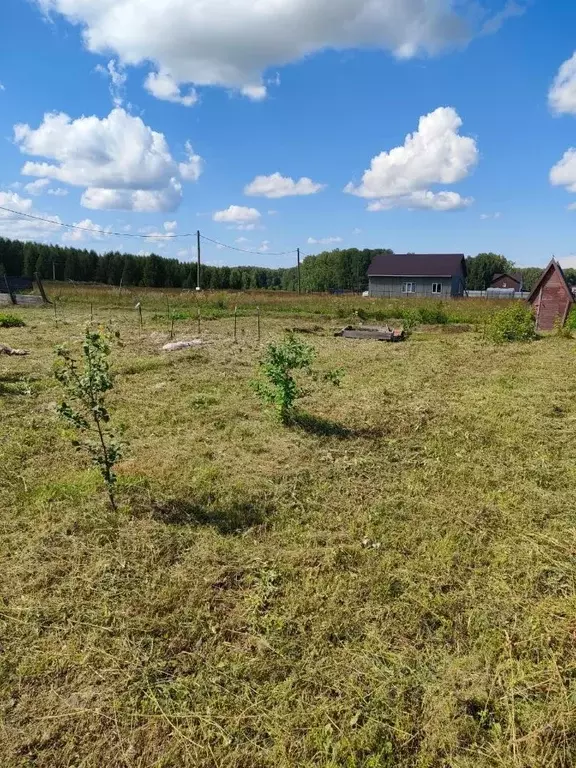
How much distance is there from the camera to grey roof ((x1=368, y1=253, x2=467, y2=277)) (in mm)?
43469

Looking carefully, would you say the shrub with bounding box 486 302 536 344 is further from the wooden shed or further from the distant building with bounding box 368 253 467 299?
the distant building with bounding box 368 253 467 299

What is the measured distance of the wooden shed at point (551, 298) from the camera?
18406mm

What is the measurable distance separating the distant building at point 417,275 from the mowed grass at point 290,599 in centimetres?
3959

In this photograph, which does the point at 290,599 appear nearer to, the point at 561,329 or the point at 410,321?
the point at 561,329

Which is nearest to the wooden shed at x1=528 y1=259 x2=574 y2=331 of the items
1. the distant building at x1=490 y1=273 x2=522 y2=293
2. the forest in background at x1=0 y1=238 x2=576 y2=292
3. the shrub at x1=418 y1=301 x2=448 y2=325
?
the shrub at x1=418 y1=301 x2=448 y2=325

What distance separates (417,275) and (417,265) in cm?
143

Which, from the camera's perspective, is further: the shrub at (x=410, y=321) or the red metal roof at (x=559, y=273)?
the shrub at (x=410, y=321)

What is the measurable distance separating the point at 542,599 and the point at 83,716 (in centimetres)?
273

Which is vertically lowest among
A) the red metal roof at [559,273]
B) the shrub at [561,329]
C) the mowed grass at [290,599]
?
the mowed grass at [290,599]

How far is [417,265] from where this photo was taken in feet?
148

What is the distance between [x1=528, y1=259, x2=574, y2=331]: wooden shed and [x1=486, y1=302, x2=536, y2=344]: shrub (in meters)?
3.60

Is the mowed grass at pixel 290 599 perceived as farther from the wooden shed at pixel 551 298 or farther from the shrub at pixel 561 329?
the wooden shed at pixel 551 298

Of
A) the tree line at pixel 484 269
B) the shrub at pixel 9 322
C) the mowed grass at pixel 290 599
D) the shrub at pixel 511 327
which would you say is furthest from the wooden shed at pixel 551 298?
the tree line at pixel 484 269

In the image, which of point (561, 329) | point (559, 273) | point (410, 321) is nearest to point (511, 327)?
point (561, 329)
